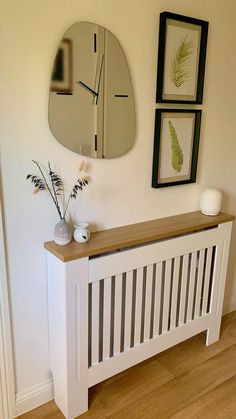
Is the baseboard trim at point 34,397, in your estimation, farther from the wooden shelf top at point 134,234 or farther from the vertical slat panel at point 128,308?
the wooden shelf top at point 134,234

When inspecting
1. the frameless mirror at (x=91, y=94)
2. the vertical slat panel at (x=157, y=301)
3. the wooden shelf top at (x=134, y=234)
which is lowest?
the vertical slat panel at (x=157, y=301)

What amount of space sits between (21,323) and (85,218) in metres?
0.58

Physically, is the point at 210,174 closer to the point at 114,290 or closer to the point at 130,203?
the point at 130,203

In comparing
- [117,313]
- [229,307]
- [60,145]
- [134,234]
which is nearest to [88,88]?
[60,145]

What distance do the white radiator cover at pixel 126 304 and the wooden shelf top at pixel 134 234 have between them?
0.04 m

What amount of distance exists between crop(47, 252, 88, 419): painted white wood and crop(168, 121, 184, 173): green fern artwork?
80cm

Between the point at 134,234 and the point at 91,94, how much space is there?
70 centimetres

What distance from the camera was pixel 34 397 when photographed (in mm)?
1744

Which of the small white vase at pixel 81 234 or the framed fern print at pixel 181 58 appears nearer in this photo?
the small white vase at pixel 81 234

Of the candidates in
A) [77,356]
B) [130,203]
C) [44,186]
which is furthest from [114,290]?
[44,186]

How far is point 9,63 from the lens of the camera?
1.35 metres

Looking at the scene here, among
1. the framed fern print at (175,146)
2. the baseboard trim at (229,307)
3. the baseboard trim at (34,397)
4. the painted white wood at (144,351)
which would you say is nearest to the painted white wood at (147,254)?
the framed fern print at (175,146)

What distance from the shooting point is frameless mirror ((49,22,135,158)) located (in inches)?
58.0

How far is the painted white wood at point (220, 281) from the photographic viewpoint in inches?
83.6
